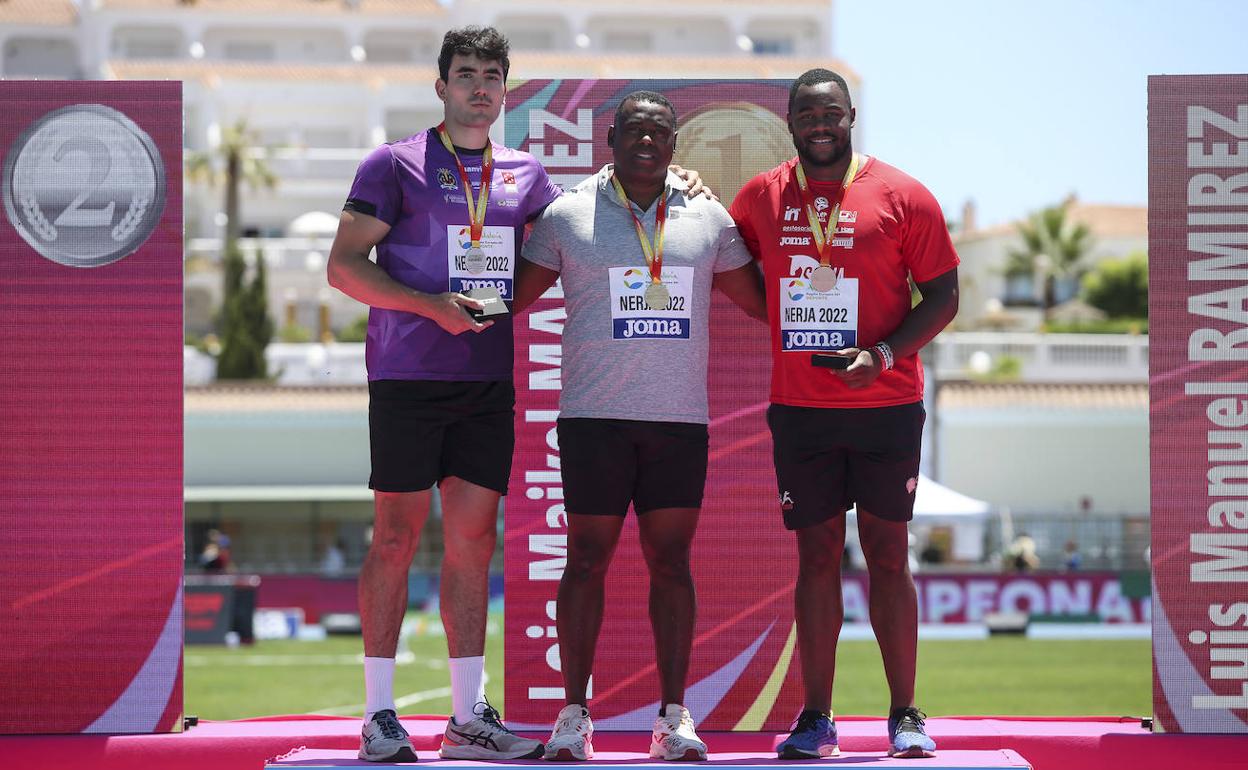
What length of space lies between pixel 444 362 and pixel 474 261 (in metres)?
0.33

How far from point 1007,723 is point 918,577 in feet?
56.8

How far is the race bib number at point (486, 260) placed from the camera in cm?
493

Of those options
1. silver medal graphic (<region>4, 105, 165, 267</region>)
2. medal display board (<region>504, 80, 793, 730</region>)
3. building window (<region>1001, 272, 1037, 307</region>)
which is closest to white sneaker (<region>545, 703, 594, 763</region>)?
medal display board (<region>504, 80, 793, 730</region>)

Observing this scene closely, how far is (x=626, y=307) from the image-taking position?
15.9 ft

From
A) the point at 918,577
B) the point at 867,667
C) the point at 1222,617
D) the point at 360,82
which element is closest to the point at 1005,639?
the point at 918,577

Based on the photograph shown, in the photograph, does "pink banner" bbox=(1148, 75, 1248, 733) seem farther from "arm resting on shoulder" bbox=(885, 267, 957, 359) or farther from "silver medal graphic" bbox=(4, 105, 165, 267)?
"silver medal graphic" bbox=(4, 105, 165, 267)

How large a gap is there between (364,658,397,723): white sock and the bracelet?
5.83ft

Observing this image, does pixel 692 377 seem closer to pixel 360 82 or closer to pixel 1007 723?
pixel 1007 723

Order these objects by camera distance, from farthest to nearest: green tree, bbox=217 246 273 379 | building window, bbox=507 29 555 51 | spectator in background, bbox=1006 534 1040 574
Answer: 1. building window, bbox=507 29 555 51
2. green tree, bbox=217 246 273 379
3. spectator in background, bbox=1006 534 1040 574

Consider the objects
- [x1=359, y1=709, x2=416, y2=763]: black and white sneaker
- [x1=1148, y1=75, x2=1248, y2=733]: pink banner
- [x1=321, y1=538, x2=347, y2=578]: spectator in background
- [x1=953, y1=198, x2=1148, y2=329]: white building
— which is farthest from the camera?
[x1=953, y1=198, x2=1148, y2=329]: white building

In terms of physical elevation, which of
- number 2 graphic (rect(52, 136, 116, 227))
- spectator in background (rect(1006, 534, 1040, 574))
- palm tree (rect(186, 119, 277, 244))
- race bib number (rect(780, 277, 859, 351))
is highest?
palm tree (rect(186, 119, 277, 244))

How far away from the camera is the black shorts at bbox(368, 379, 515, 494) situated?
4895mm

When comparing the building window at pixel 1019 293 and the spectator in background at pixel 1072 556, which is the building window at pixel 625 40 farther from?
the spectator in background at pixel 1072 556

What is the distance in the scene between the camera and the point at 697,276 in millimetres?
4914
